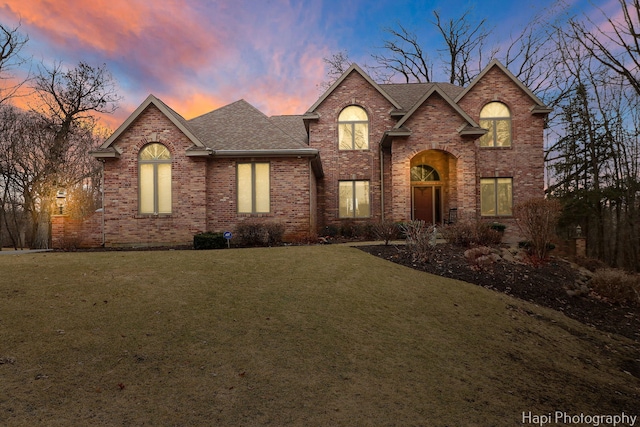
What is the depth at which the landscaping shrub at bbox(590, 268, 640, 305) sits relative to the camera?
8.96 metres

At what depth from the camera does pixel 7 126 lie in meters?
21.6

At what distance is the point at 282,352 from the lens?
4402 millimetres

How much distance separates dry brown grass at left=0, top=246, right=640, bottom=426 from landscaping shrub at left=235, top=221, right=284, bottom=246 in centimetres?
507

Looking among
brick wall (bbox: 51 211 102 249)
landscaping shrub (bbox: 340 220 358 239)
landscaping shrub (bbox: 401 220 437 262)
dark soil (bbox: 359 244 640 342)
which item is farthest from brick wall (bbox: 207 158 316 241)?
landscaping shrub (bbox: 401 220 437 262)

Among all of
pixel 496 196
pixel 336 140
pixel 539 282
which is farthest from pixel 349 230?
pixel 539 282

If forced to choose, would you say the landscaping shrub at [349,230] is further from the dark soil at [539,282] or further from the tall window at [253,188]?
the dark soil at [539,282]

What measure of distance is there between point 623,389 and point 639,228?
21.1m

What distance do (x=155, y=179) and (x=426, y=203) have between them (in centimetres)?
1324

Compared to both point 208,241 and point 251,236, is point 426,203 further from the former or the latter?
point 208,241

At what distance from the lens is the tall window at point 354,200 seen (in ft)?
57.1

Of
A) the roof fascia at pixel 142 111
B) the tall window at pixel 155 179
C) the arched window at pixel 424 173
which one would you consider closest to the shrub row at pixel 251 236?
the tall window at pixel 155 179

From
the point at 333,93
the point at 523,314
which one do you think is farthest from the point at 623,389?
the point at 333,93

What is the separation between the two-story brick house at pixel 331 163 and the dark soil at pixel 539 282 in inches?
199

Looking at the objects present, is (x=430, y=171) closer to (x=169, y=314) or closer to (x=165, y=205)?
(x=165, y=205)
